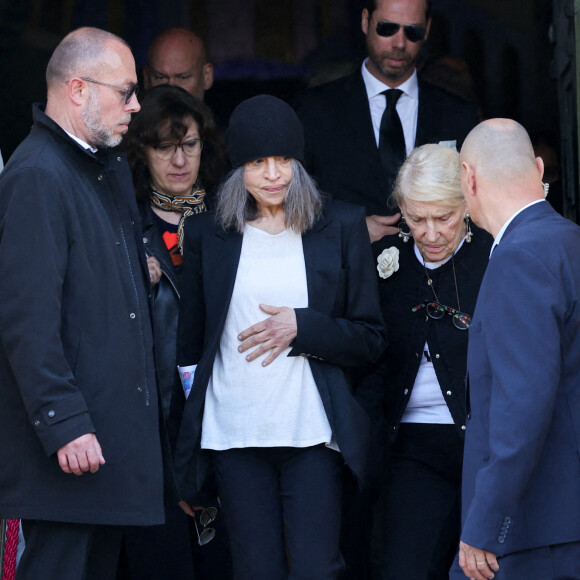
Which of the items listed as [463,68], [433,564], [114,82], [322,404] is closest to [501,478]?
[322,404]

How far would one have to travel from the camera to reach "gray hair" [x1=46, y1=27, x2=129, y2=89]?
132 inches

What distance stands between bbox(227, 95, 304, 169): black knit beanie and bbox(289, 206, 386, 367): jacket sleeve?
320mm

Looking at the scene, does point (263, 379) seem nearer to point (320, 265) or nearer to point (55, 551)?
point (320, 265)

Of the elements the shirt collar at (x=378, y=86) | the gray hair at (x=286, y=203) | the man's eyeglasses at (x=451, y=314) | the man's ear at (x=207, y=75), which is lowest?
the man's eyeglasses at (x=451, y=314)

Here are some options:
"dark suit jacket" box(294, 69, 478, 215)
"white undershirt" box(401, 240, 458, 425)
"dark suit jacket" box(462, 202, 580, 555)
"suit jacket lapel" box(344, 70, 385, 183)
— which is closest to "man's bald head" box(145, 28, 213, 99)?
"dark suit jacket" box(294, 69, 478, 215)

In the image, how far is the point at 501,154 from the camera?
2.87 meters

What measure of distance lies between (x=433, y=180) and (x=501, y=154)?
90 cm

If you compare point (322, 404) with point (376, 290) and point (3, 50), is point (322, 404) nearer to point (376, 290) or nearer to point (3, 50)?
point (376, 290)

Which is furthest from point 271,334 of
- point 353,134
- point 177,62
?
point 177,62

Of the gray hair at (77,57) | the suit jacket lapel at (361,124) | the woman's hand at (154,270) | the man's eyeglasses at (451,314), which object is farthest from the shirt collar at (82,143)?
the suit jacket lapel at (361,124)

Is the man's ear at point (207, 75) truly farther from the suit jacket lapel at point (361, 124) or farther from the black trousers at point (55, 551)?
the black trousers at point (55, 551)

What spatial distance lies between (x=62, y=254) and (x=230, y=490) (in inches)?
36.5

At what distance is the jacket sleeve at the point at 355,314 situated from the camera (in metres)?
3.57

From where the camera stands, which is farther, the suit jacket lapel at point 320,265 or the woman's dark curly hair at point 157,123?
the woman's dark curly hair at point 157,123
